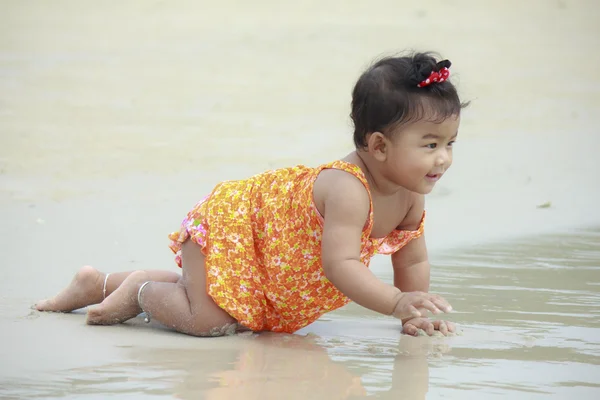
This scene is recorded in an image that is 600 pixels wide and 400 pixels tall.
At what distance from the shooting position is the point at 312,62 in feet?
30.2

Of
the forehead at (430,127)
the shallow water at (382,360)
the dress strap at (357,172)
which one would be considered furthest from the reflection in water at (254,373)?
the forehead at (430,127)

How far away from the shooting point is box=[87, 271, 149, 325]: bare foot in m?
3.08

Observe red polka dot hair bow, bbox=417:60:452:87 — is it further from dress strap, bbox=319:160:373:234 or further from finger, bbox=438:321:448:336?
finger, bbox=438:321:448:336

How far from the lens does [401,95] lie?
2916 millimetres

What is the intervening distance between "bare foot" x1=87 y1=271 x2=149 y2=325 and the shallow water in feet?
0.17

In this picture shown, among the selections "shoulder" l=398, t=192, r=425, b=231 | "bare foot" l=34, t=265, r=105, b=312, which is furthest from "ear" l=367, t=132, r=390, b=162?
"bare foot" l=34, t=265, r=105, b=312

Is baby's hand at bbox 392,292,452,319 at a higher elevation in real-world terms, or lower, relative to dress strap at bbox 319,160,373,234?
lower

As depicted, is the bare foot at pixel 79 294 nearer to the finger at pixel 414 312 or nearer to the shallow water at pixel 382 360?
the shallow water at pixel 382 360

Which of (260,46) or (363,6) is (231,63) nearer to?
(260,46)

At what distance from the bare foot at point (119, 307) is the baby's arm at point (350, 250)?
0.66 metres

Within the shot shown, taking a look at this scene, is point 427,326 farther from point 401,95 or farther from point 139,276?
point 139,276

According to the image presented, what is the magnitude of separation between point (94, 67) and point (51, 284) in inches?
214

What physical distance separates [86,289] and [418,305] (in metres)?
1.18

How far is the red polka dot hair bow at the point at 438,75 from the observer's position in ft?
9.46
